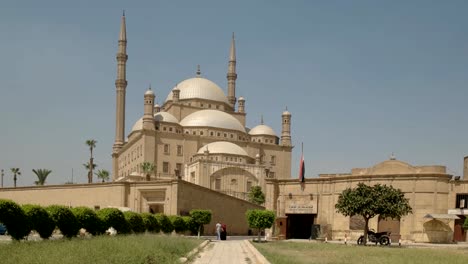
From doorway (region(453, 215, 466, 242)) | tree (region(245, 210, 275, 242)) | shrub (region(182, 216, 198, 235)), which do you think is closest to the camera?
tree (region(245, 210, 275, 242))

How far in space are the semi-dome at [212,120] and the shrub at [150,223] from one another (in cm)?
4417

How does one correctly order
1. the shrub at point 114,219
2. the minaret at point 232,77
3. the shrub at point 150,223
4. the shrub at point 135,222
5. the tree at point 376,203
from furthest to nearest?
the minaret at point 232,77 < the shrub at point 150,223 < the shrub at point 135,222 < the tree at point 376,203 < the shrub at point 114,219

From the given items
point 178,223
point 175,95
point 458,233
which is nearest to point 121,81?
point 175,95

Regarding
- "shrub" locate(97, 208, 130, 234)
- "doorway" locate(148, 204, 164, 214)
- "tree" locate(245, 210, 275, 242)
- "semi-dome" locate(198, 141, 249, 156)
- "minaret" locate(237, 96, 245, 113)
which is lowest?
"doorway" locate(148, 204, 164, 214)

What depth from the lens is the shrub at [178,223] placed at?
39.3 meters

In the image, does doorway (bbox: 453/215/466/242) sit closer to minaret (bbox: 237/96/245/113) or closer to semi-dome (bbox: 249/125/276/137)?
semi-dome (bbox: 249/125/276/137)

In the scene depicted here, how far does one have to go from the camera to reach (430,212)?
1427 inches

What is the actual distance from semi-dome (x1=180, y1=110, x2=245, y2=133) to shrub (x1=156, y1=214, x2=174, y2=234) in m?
42.1

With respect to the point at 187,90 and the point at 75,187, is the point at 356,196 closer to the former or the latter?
the point at 75,187

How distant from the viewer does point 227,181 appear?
226ft

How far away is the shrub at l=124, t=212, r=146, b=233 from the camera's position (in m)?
32.1

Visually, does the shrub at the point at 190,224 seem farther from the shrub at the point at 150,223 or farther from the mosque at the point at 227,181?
the shrub at the point at 150,223

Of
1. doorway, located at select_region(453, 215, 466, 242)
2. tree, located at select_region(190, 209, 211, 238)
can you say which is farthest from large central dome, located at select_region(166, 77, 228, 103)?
doorway, located at select_region(453, 215, 466, 242)

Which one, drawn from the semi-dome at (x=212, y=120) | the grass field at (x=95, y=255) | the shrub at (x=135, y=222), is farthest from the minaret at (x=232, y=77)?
the grass field at (x=95, y=255)
